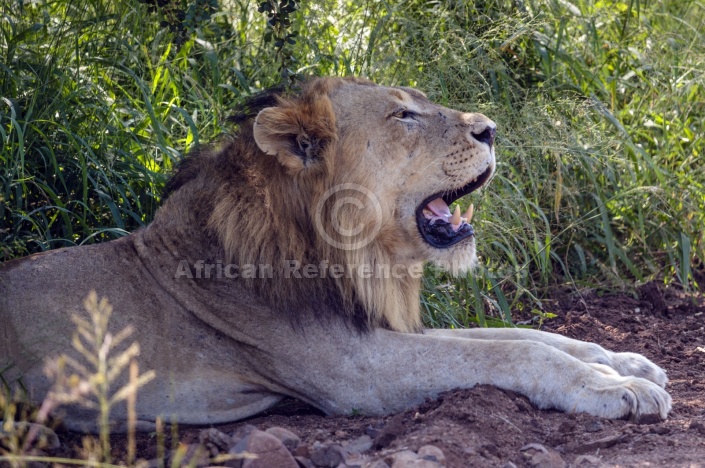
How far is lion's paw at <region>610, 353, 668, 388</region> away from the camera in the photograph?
13.2 ft

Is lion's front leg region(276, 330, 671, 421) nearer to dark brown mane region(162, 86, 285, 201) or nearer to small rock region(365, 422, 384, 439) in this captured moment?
small rock region(365, 422, 384, 439)

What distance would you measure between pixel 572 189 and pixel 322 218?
2.47 metres

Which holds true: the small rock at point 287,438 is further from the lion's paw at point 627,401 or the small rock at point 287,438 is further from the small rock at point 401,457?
the lion's paw at point 627,401

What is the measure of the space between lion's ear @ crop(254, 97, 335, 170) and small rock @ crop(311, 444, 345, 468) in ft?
4.40

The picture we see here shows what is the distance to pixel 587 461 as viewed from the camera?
119 inches

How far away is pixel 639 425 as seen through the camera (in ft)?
11.3

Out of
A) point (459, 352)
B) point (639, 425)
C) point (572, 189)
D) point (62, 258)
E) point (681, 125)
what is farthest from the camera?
point (681, 125)

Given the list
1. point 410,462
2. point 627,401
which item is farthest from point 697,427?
point 410,462

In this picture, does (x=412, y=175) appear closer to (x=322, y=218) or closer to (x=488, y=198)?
(x=322, y=218)

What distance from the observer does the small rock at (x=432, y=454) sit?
279 cm

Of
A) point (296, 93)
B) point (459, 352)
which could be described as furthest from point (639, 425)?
point (296, 93)

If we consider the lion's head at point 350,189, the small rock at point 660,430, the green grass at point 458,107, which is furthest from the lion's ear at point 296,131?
the small rock at point 660,430

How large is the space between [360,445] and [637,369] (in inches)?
59.4

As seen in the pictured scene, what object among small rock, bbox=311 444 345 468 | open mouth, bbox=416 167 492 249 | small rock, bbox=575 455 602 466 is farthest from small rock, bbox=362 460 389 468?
open mouth, bbox=416 167 492 249
